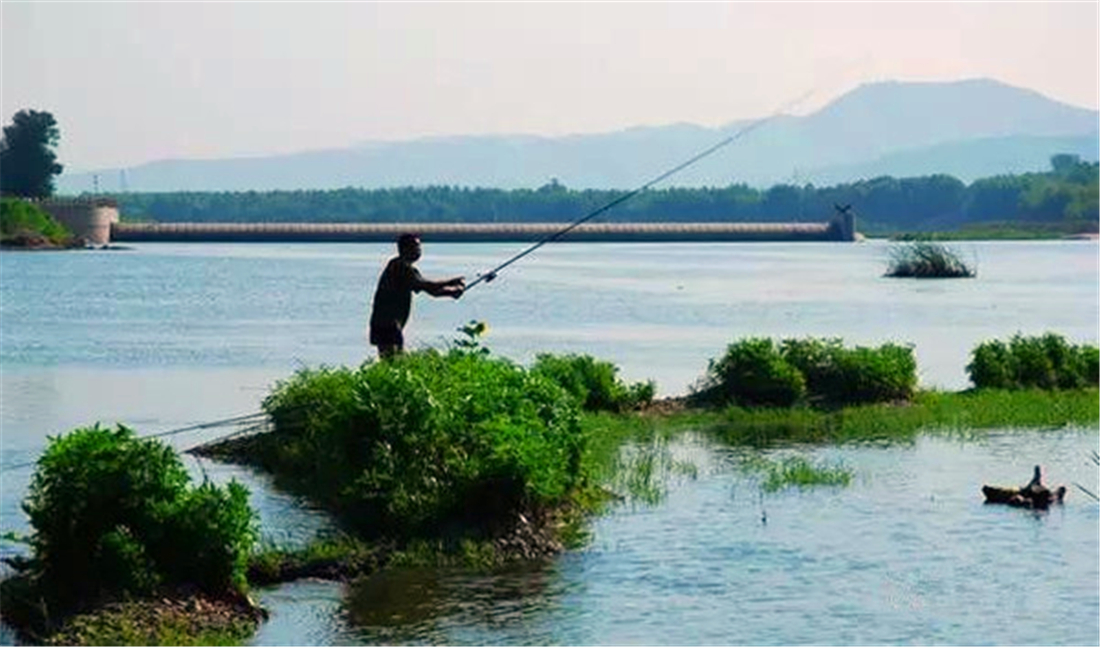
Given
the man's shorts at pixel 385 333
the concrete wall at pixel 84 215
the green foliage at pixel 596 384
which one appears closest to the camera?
the man's shorts at pixel 385 333

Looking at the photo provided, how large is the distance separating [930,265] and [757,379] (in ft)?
193

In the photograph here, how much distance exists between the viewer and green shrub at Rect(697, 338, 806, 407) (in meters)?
24.7

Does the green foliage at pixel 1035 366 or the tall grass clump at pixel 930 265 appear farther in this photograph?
the tall grass clump at pixel 930 265

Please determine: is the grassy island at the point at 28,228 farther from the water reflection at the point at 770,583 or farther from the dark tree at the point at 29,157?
the water reflection at the point at 770,583

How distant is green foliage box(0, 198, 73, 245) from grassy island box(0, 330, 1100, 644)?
94.4m

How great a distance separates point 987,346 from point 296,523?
575 inches

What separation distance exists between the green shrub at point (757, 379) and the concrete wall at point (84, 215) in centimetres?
10640

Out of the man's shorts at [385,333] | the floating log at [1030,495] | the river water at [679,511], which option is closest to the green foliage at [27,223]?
the river water at [679,511]

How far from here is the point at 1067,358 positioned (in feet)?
90.7

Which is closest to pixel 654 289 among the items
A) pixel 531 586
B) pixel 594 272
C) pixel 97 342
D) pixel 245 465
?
pixel 594 272

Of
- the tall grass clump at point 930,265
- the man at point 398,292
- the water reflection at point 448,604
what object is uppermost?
the man at point 398,292

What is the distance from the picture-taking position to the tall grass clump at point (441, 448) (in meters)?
14.8

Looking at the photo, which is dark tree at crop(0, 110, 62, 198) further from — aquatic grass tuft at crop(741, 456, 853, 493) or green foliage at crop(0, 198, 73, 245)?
aquatic grass tuft at crop(741, 456, 853, 493)

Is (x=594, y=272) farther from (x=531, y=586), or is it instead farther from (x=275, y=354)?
(x=531, y=586)
